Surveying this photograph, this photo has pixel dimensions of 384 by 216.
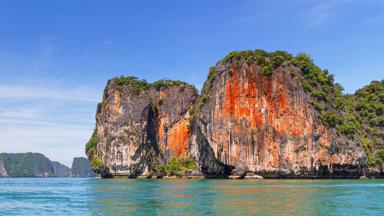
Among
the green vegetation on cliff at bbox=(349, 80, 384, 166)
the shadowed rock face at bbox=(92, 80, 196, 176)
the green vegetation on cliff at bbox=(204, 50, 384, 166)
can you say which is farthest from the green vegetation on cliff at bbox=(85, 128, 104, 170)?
the green vegetation on cliff at bbox=(349, 80, 384, 166)

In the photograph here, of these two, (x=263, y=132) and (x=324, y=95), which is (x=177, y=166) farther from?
(x=324, y=95)

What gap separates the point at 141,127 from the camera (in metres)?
103

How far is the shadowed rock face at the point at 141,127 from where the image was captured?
4023 inches

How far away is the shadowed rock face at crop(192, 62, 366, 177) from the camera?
74938mm

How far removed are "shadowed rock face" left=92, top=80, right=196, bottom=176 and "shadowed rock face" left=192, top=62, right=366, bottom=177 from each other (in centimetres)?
2157

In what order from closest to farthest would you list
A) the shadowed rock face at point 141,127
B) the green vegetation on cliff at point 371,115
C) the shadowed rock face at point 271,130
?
the shadowed rock face at point 271,130 → the green vegetation on cliff at point 371,115 → the shadowed rock face at point 141,127

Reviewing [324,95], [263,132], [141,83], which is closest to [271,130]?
[263,132]

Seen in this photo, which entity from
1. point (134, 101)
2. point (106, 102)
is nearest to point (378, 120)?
point (134, 101)

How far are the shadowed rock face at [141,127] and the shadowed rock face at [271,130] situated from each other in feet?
70.8

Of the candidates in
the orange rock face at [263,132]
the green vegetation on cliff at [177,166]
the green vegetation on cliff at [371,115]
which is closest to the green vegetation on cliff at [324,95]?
the green vegetation on cliff at [371,115]

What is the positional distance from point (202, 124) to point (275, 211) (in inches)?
2380

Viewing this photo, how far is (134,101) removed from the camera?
10606 cm

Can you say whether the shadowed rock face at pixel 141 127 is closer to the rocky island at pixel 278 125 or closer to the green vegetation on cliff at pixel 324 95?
the rocky island at pixel 278 125

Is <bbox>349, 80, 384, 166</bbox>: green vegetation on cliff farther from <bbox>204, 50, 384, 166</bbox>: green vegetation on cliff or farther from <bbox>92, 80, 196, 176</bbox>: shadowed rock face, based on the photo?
<bbox>92, 80, 196, 176</bbox>: shadowed rock face
